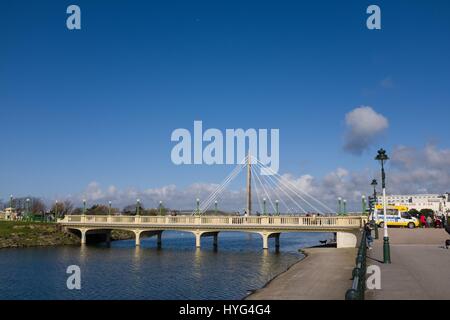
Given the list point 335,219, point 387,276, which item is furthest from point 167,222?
point 387,276

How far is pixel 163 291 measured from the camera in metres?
25.5

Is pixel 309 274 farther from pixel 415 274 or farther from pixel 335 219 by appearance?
pixel 335 219

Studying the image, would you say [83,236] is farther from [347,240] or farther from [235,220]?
[347,240]

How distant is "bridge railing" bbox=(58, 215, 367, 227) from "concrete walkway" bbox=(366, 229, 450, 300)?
1015cm

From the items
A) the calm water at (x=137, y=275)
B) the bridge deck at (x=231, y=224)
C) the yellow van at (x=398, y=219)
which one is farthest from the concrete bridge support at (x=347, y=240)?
the calm water at (x=137, y=275)

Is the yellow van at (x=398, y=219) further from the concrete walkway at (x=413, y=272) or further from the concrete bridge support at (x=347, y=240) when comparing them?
the concrete walkway at (x=413, y=272)

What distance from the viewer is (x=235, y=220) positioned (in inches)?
2133

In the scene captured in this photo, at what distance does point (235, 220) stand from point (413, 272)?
114 feet

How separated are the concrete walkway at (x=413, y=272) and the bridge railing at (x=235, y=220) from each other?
1015 cm

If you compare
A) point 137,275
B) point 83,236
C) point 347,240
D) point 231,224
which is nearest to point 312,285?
point 137,275

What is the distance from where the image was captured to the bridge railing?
154 feet

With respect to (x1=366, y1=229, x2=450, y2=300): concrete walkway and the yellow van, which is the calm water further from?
the yellow van
